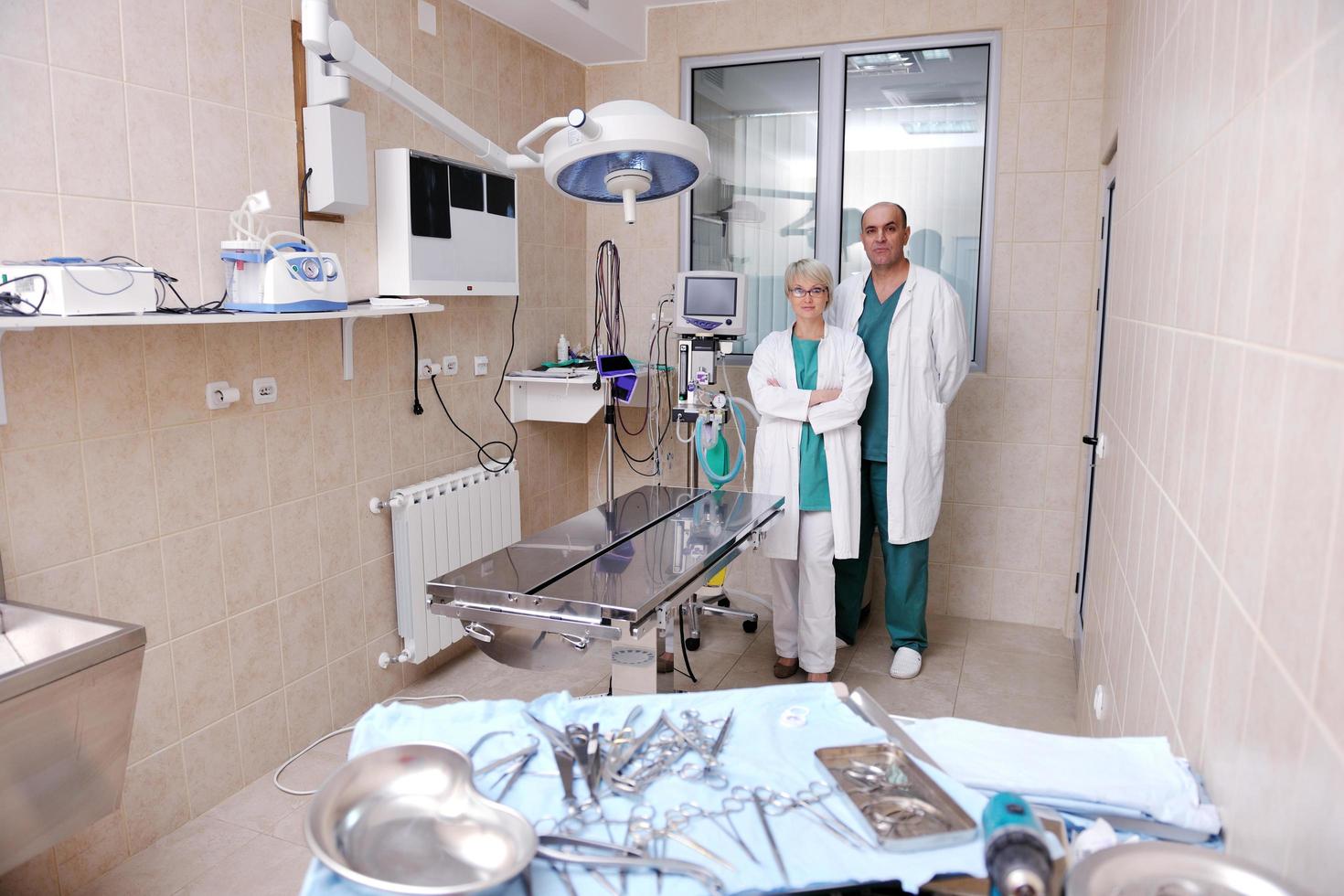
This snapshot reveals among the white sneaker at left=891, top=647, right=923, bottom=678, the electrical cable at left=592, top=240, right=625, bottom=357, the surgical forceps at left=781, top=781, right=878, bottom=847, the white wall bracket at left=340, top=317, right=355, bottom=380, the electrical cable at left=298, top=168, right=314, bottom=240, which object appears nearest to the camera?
the surgical forceps at left=781, top=781, right=878, bottom=847

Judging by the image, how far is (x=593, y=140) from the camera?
1.65 metres

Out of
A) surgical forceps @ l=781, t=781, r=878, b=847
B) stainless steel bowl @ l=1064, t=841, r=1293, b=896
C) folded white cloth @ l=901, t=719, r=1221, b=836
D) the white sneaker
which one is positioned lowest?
the white sneaker

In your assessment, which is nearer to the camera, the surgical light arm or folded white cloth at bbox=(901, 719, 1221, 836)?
folded white cloth at bbox=(901, 719, 1221, 836)

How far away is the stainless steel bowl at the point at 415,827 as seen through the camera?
0.97 metres

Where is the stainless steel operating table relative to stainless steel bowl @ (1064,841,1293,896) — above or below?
below

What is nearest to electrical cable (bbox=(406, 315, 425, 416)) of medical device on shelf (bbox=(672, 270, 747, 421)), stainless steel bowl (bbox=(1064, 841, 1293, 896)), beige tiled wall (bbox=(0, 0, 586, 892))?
beige tiled wall (bbox=(0, 0, 586, 892))

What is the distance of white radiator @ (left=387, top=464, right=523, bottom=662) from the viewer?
3309 mm

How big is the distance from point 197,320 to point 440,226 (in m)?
1.18

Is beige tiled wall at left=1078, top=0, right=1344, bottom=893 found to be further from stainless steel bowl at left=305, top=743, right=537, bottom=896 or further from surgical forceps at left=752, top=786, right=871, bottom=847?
stainless steel bowl at left=305, top=743, right=537, bottom=896

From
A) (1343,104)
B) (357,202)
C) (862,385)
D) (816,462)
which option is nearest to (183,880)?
(357,202)

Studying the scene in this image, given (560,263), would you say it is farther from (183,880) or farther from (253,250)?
(183,880)

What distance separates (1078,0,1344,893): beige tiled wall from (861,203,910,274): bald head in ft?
5.28

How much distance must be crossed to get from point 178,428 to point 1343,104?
2581 mm

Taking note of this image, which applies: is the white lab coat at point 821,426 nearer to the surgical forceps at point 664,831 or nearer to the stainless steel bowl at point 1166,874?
the surgical forceps at point 664,831
